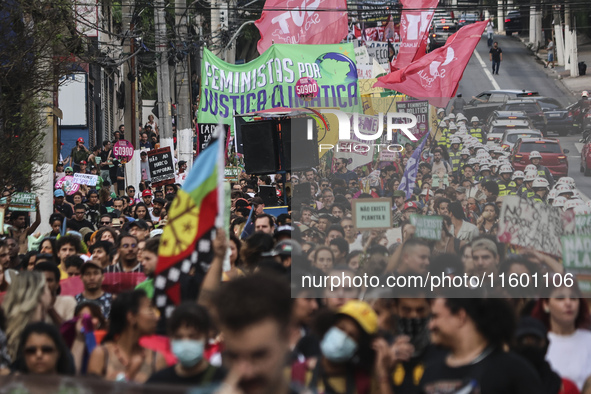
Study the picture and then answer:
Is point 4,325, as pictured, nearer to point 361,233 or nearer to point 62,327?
point 62,327

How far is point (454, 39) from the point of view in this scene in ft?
58.6

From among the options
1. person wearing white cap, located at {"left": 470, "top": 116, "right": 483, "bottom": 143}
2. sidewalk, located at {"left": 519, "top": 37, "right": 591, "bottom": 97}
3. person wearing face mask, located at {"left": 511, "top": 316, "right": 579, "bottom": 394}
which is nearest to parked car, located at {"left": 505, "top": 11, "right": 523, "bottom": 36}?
sidewalk, located at {"left": 519, "top": 37, "right": 591, "bottom": 97}

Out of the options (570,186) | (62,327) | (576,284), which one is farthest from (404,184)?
(62,327)

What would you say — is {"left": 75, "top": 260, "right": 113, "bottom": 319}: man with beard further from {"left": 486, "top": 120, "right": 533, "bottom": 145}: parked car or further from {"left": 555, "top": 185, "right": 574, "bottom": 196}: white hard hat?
{"left": 486, "top": 120, "right": 533, "bottom": 145}: parked car

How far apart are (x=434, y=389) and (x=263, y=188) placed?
46.6 feet

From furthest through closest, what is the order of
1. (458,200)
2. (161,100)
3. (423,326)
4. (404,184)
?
(161,100)
(404,184)
(458,200)
(423,326)

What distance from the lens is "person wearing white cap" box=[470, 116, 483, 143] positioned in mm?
10000

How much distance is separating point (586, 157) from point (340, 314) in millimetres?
5491

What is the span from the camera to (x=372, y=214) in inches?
352

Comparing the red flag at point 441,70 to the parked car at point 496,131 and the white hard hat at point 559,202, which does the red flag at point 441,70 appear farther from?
the white hard hat at point 559,202

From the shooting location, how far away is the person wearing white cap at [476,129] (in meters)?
10.0

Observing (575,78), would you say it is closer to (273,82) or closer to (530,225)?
(273,82)

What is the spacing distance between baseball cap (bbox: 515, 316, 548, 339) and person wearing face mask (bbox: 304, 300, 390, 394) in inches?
37.8

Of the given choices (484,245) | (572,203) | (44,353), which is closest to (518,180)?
(572,203)
